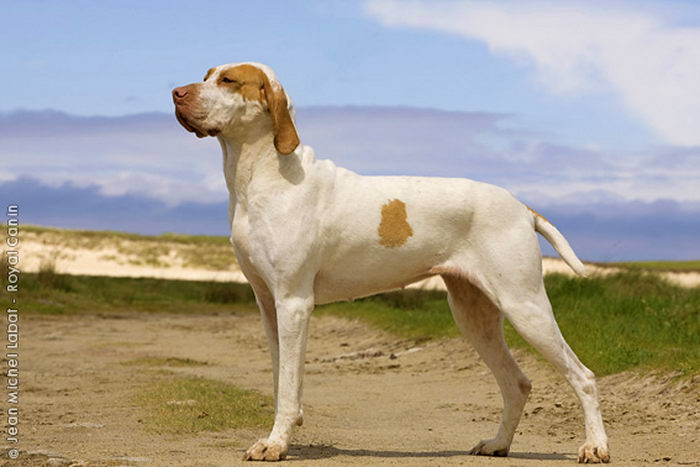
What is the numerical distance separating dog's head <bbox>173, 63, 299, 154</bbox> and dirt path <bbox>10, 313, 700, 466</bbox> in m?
2.03

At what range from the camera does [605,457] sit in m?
6.39

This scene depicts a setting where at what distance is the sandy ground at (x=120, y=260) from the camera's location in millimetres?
32906

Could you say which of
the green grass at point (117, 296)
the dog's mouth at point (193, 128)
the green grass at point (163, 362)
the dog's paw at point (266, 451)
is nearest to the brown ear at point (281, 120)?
the dog's mouth at point (193, 128)

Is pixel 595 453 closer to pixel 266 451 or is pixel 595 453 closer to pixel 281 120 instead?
pixel 266 451

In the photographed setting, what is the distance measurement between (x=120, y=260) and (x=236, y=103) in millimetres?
32331

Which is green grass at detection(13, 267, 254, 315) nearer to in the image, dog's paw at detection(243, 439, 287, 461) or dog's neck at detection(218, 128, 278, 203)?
dog's neck at detection(218, 128, 278, 203)

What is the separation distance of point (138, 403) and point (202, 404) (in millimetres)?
768

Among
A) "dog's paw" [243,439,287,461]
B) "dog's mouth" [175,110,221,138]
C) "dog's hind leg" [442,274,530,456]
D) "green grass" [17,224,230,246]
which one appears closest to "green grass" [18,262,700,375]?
"dog's hind leg" [442,274,530,456]

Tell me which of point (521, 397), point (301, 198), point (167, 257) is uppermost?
point (301, 198)

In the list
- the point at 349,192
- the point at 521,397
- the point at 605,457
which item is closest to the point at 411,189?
the point at 349,192

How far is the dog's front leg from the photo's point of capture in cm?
621

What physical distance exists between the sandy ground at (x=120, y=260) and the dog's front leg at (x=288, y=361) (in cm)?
2464

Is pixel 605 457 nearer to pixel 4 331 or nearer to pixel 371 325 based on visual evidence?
pixel 371 325

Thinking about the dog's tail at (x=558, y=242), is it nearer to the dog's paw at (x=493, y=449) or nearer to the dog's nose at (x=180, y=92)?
the dog's paw at (x=493, y=449)
